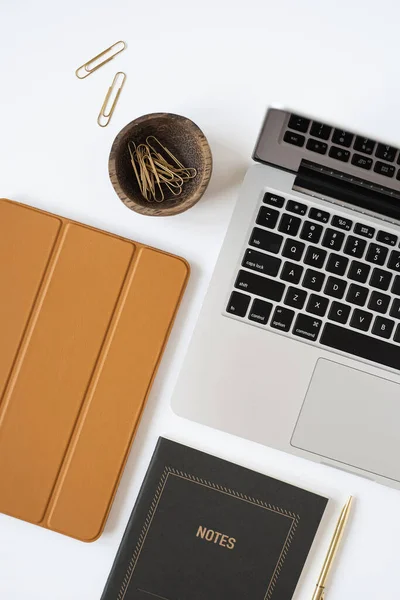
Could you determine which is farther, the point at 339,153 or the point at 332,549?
the point at 332,549

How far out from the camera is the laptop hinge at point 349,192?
0.63 m

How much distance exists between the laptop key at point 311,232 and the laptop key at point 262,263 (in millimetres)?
40

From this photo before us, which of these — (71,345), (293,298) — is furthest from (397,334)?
(71,345)

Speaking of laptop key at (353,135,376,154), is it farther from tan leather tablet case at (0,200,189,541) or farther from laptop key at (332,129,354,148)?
tan leather tablet case at (0,200,189,541)

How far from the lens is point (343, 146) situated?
23.5 inches

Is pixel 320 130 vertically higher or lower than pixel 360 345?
higher

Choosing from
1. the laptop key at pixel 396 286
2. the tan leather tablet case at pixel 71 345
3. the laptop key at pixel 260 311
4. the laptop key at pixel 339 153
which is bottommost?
the tan leather tablet case at pixel 71 345

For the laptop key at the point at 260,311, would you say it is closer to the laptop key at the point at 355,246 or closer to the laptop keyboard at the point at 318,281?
the laptop keyboard at the point at 318,281

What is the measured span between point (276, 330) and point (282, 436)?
0.12 meters

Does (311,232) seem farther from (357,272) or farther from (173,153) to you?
(173,153)

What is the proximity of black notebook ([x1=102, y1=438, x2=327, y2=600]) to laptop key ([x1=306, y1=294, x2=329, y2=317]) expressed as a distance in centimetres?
21

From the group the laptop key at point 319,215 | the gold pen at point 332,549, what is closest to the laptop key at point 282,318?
the laptop key at point 319,215

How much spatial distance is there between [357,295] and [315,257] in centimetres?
6

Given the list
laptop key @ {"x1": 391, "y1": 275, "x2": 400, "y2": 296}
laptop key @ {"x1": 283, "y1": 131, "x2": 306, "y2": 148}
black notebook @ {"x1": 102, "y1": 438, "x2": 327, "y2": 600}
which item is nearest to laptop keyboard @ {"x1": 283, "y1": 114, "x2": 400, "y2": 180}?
laptop key @ {"x1": 283, "y1": 131, "x2": 306, "y2": 148}
